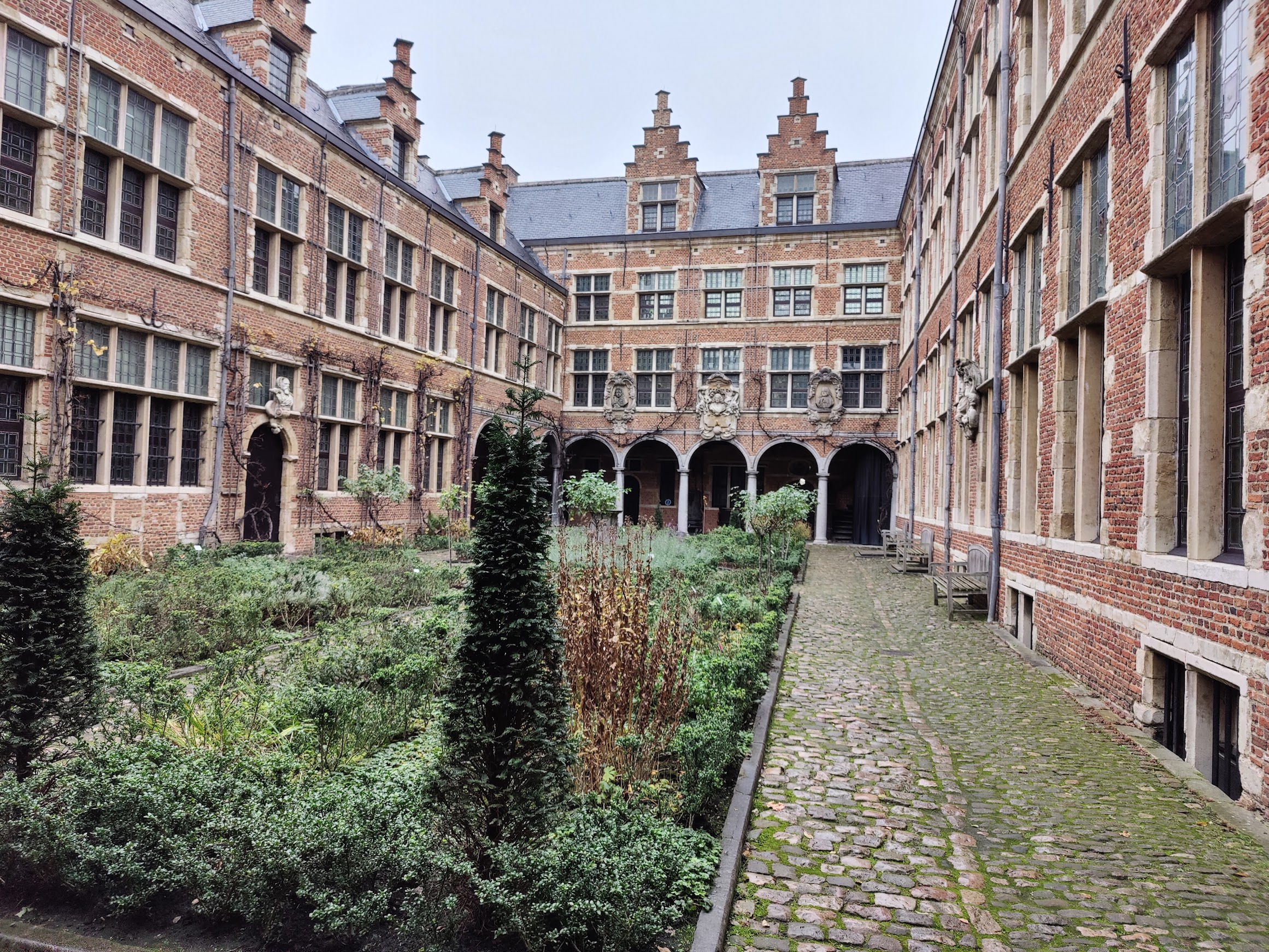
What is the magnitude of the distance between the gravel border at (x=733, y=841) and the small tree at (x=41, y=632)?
121 inches

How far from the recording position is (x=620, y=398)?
89.6 feet

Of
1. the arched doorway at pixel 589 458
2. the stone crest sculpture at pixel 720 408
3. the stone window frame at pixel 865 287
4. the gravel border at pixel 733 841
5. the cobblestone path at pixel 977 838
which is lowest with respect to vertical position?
the cobblestone path at pixel 977 838

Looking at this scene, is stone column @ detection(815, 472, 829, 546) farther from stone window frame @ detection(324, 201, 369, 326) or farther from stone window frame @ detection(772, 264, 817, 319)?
stone window frame @ detection(324, 201, 369, 326)

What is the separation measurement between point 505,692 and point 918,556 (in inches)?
596

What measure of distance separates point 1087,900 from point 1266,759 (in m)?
1.67

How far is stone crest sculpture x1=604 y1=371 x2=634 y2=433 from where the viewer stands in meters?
27.2

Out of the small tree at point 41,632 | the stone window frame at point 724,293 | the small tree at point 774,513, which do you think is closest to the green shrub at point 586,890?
the small tree at point 41,632

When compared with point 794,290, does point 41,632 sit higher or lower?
lower

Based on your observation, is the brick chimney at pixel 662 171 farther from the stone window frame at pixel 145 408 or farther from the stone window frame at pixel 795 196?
the stone window frame at pixel 145 408

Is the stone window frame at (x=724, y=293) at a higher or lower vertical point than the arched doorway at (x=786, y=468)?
higher

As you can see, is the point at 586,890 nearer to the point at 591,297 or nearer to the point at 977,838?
the point at 977,838

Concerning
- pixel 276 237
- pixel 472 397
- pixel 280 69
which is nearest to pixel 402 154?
pixel 280 69

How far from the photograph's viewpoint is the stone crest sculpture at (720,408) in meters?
26.2

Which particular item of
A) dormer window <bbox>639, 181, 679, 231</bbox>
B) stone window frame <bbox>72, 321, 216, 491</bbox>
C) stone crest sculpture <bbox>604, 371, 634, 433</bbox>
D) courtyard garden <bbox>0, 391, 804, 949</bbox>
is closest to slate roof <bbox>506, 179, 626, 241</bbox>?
dormer window <bbox>639, 181, 679, 231</bbox>
